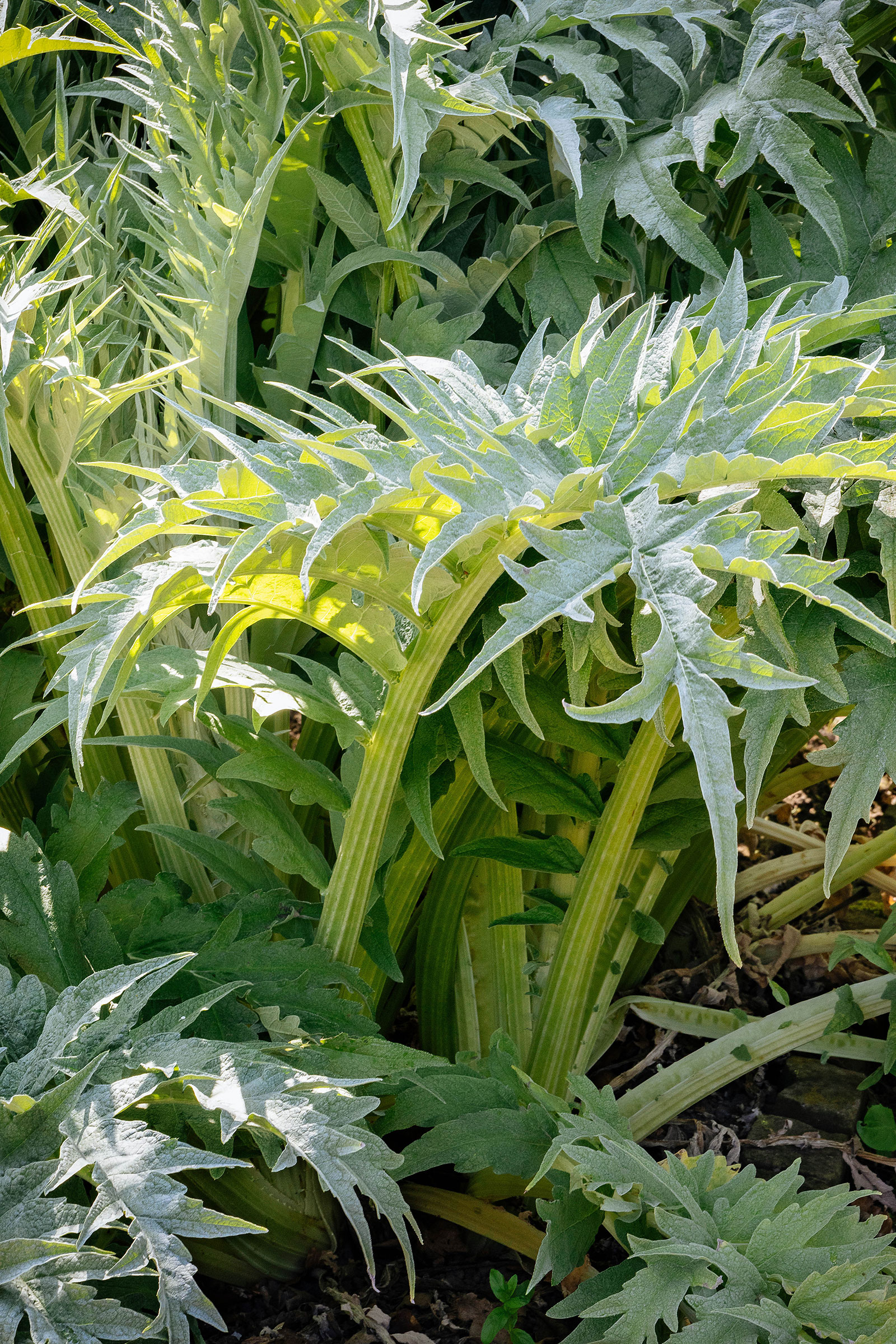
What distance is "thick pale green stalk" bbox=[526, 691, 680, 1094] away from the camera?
0.70m

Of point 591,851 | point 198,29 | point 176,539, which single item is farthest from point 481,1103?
point 198,29

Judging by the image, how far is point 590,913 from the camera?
750 mm

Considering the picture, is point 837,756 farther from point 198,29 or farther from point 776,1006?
point 198,29

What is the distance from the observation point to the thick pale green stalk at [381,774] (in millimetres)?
559

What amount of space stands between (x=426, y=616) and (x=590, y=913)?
0.28m

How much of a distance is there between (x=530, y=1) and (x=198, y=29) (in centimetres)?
24

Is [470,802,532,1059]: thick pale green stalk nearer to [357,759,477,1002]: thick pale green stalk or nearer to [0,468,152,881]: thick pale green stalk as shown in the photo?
[357,759,477,1002]: thick pale green stalk

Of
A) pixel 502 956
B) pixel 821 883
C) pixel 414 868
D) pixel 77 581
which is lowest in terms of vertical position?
pixel 821 883

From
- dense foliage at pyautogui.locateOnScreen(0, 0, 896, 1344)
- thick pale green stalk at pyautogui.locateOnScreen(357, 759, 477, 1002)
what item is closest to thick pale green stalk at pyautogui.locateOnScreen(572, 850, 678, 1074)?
dense foliage at pyautogui.locateOnScreen(0, 0, 896, 1344)

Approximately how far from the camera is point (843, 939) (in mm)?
860

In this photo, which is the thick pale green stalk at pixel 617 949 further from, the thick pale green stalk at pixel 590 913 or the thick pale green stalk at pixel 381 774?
the thick pale green stalk at pixel 381 774

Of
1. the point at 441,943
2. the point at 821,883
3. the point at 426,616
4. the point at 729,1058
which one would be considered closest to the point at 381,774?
the point at 426,616

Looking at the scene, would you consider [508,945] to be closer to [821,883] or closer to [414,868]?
[414,868]

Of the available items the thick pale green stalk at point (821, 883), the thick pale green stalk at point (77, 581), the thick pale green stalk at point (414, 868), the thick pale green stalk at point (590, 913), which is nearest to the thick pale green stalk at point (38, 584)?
the thick pale green stalk at point (77, 581)
